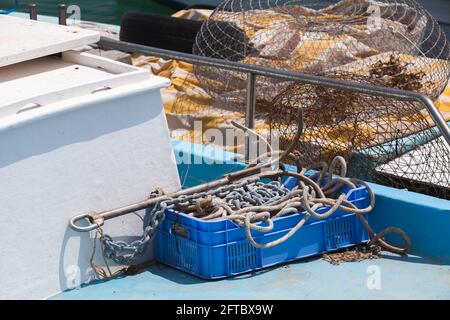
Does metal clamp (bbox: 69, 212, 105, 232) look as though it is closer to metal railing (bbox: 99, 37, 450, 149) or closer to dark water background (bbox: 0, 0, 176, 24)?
metal railing (bbox: 99, 37, 450, 149)

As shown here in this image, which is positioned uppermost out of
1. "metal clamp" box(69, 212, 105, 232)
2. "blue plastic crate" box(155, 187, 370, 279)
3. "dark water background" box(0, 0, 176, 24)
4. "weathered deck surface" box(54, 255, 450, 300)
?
"metal clamp" box(69, 212, 105, 232)

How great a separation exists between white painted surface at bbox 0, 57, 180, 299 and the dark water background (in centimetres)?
1148

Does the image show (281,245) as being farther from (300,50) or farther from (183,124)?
(300,50)

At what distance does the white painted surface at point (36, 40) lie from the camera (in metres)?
4.20

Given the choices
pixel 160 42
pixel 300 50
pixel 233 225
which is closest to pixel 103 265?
pixel 233 225

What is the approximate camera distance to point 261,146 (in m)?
4.80

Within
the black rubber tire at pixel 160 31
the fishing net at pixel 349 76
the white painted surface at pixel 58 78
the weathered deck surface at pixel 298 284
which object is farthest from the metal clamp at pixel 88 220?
the black rubber tire at pixel 160 31

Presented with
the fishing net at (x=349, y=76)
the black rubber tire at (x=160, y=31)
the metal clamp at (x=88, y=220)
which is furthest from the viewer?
the black rubber tire at (x=160, y=31)

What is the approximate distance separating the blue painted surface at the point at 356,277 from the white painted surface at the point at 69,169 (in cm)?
22

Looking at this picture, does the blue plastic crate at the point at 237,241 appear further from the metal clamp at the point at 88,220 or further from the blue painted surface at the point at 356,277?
the metal clamp at the point at 88,220

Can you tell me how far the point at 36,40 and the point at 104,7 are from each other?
12280 mm

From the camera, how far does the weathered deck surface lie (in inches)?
154

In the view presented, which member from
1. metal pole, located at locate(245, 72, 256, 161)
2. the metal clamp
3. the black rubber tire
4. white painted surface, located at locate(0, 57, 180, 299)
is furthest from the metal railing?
the black rubber tire

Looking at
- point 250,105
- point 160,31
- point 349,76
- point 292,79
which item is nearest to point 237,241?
point 292,79
